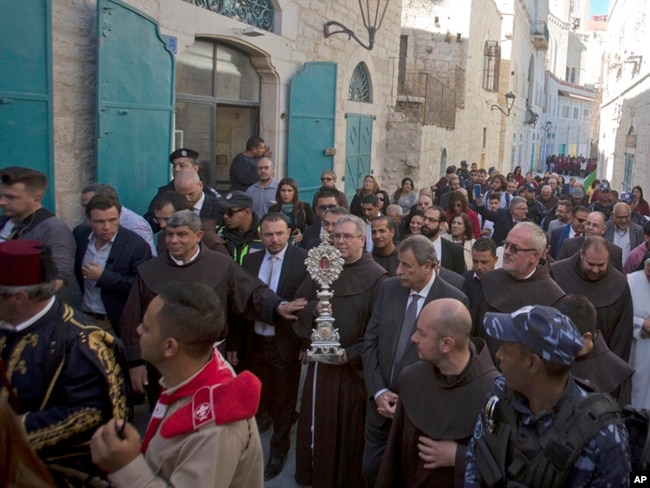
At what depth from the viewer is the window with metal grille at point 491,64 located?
2496cm

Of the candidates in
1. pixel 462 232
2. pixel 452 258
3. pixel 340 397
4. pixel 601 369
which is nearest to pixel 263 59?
pixel 462 232

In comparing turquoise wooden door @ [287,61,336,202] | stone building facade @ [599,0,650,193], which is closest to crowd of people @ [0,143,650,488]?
turquoise wooden door @ [287,61,336,202]

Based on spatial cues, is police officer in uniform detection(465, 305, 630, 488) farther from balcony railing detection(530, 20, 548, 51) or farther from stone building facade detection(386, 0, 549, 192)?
balcony railing detection(530, 20, 548, 51)

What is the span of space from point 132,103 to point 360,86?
676 centimetres

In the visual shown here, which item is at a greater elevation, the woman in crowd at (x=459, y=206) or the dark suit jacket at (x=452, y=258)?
the woman in crowd at (x=459, y=206)

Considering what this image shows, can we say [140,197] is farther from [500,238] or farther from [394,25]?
[394,25]

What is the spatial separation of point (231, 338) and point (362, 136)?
7.84 m

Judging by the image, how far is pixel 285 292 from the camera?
4801 millimetres

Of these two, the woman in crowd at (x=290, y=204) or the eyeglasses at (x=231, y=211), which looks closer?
the eyeglasses at (x=231, y=211)

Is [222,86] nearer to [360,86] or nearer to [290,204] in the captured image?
[290,204]

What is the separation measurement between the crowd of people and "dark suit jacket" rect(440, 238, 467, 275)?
1cm

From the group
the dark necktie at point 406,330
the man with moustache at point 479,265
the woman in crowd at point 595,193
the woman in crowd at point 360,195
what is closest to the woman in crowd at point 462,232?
the man with moustache at point 479,265

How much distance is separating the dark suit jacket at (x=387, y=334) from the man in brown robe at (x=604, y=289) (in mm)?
1277

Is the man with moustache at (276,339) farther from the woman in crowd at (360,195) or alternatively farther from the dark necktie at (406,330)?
the woman in crowd at (360,195)
